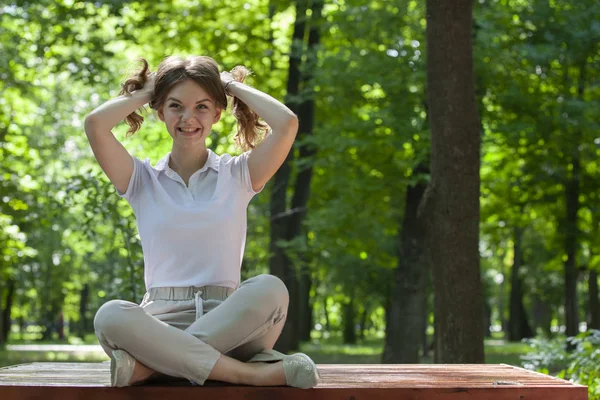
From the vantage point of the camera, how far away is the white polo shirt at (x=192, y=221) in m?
4.05

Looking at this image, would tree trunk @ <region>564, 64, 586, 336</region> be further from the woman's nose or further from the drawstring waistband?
the drawstring waistband

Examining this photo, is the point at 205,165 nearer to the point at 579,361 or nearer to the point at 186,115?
the point at 186,115

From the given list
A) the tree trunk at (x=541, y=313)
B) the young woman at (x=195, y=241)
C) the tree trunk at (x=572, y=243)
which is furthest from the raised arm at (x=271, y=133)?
the tree trunk at (x=541, y=313)

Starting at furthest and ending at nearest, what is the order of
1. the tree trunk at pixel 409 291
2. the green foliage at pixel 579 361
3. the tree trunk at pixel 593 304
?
the tree trunk at pixel 593 304 < the tree trunk at pixel 409 291 < the green foliage at pixel 579 361

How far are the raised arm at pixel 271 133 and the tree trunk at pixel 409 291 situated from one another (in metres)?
11.5

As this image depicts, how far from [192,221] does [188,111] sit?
0.50 meters

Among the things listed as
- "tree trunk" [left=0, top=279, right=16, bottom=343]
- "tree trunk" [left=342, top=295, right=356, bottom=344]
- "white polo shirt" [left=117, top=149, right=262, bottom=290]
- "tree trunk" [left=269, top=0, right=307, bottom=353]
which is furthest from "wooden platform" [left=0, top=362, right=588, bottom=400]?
"tree trunk" [left=342, top=295, right=356, bottom=344]

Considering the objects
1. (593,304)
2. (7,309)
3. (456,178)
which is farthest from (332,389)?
(7,309)

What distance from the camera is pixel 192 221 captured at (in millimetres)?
4059

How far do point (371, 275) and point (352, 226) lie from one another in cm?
1015

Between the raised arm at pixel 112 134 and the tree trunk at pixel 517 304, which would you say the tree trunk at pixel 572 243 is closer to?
the tree trunk at pixel 517 304

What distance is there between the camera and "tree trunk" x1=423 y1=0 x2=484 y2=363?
734 centimetres

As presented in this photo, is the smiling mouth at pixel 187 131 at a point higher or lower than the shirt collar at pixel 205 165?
higher

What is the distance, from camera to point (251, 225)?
11438 mm
